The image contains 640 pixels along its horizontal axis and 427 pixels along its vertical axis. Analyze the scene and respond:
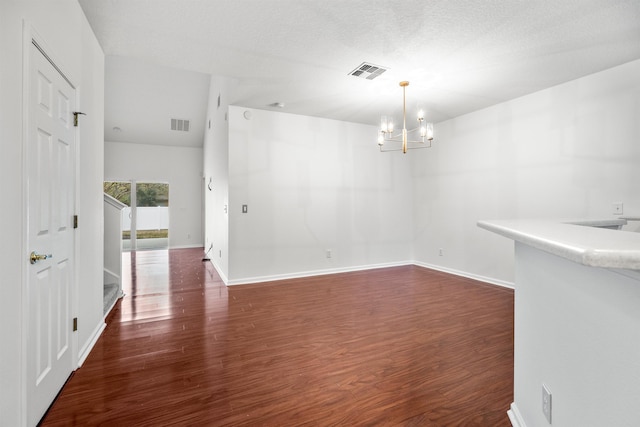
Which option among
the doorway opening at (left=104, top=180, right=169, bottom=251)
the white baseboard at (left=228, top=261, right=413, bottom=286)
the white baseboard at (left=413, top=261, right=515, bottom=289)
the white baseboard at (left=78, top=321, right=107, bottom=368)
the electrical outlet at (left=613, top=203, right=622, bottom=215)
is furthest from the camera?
the doorway opening at (left=104, top=180, right=169, bottom=251)

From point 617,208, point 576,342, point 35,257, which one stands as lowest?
point 576,342

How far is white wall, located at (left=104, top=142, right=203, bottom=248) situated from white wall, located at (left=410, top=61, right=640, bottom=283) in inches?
257

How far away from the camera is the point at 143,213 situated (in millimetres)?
8680

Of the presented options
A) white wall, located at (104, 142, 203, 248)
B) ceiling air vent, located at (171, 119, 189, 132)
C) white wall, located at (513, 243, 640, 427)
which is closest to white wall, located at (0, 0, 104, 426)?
white wall, located at (513, 243, 640, 427)

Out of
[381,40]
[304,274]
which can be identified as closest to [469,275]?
[304,274]

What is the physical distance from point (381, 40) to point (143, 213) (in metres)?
8.40

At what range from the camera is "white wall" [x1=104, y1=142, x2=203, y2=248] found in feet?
27.4

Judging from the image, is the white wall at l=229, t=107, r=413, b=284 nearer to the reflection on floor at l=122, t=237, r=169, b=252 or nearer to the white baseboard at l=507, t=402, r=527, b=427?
the white baseboard at l=507, t=402, r=527, b=427

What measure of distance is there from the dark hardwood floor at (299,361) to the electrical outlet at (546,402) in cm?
49

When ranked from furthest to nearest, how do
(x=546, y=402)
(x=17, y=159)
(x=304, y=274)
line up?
(x=304, y=274), (x=17, y=159), (x=546, y=402)

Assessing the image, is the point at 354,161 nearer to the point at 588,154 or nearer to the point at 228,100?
the point at 228,100

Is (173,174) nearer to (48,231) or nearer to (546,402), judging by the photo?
(48,231)

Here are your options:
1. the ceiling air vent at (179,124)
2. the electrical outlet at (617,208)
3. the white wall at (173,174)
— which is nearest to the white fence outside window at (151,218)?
the white wall at (173,174)

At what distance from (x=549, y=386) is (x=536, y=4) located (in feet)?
8.45
